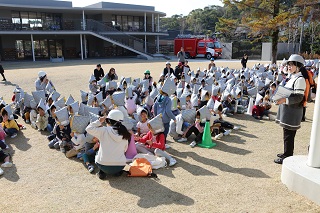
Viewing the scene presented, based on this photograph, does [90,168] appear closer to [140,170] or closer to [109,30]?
[140,170]

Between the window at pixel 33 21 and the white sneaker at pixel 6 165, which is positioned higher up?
the window at pixel 33 21

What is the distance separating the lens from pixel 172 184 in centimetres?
472

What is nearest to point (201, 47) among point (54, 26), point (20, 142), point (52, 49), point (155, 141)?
point (54, 26)

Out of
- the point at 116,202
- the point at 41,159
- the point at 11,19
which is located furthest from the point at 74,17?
the point at 116,202

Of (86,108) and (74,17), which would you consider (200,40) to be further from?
(86,108)

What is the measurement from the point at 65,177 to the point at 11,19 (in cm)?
2571

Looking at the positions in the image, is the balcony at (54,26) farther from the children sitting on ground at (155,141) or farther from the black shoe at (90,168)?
the black shoe at (90,168)

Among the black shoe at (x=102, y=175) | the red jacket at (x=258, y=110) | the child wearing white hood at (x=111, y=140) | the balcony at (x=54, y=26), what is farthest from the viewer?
the balcony at (x=54, y=26)

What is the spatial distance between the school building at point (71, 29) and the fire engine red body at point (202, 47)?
354cm

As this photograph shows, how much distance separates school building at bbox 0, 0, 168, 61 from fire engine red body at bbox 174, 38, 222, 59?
354cm

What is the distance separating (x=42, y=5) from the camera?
27.7 metres

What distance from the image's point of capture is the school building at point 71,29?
26891 millimetres

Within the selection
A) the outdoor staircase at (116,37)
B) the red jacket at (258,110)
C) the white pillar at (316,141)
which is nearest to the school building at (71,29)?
the outdoor staircase at (116,37)

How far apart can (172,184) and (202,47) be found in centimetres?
2746
